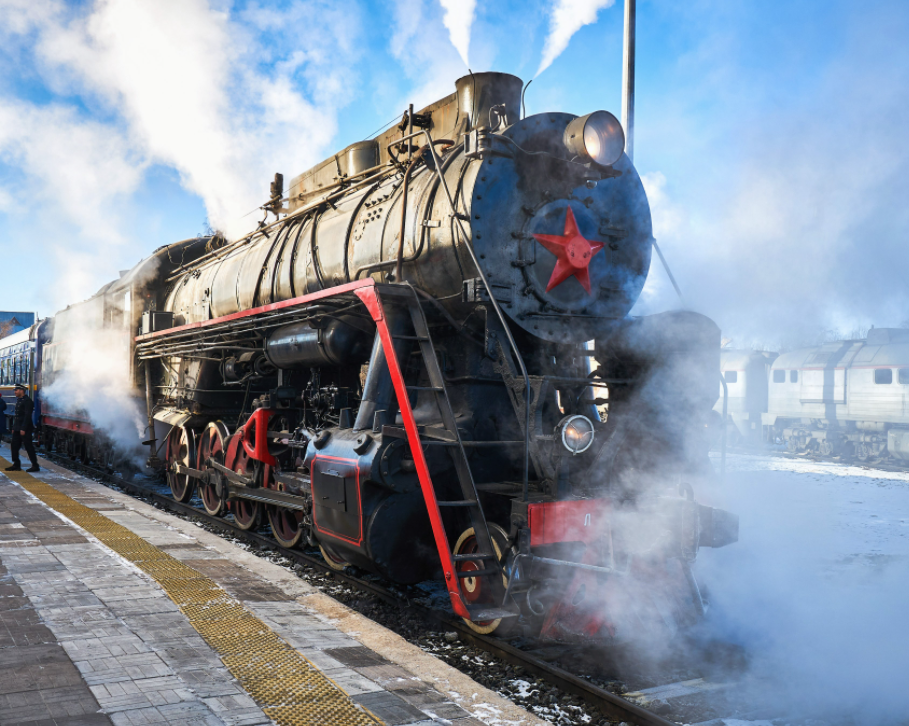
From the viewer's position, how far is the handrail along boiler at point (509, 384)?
387 centimetres

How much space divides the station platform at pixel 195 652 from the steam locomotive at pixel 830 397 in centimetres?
1277

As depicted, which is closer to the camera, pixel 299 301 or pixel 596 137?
pixel 596 137

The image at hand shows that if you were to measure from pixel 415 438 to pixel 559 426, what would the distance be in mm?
790

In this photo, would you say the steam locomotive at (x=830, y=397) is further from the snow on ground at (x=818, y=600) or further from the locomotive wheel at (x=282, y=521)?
the locomotive wheel at (x=282, y=521)

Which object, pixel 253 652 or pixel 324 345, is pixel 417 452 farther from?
pixel 324 345

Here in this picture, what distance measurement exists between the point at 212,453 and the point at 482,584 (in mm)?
4303

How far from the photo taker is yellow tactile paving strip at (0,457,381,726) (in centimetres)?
276

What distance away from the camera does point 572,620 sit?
3.85 m

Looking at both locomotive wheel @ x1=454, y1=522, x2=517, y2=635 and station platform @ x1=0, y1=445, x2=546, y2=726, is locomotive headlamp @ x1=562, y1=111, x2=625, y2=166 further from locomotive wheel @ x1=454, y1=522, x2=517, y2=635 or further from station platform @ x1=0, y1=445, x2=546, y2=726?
station platform @ x1=0, y1=445, x2=546, y2=726

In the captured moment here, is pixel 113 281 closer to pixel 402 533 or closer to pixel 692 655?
pixel 402 533

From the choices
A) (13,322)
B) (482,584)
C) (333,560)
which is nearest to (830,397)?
(333,560)

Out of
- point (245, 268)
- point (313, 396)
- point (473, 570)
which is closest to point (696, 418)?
point (473, 570)

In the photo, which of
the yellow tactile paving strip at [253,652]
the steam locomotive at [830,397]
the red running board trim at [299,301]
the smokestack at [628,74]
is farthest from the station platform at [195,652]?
the steam locomotive at [830,397]

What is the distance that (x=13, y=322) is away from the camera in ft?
126
